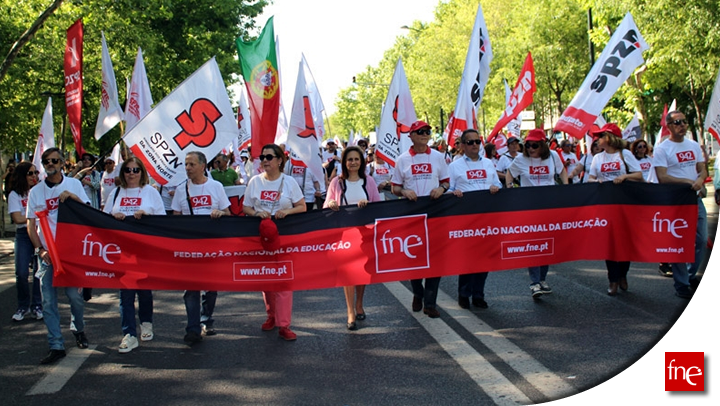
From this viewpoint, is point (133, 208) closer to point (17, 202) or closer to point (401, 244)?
point (17, 202)

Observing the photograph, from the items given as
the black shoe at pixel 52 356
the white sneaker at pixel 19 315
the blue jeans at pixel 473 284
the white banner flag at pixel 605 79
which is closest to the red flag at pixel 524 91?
the white banner flag at pixel 605 79

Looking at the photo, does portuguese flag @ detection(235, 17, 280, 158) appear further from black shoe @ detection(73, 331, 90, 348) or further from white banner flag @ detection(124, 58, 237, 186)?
black shoe @ detection(73, 331, 90, 348)

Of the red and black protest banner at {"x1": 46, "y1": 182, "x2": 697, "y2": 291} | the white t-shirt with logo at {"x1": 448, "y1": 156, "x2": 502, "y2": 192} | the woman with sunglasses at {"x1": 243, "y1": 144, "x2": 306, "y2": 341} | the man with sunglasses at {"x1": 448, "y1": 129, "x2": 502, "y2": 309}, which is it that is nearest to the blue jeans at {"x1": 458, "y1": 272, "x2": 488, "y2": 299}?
the man with sunglasses at {"x1": 448, "y1": 129, "x2": 502, "y2": 309}

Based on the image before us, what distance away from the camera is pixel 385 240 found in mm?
7055

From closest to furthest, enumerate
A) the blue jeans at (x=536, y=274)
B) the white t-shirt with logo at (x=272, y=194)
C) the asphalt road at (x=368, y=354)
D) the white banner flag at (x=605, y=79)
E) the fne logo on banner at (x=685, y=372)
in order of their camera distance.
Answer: the fne logo on banner at (x=685, y=372)
the asphalt road at (x=368, y=354)
the white t-shirt with logo at (x=272, y=194)
the blue jeans at (x=536, y=274)
the white banner flag at (x=605, y=79)

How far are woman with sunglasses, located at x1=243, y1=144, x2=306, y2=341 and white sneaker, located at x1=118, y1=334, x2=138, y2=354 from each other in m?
1.28

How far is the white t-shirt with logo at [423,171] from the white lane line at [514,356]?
1295 mm

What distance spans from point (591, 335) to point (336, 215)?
2.48 m

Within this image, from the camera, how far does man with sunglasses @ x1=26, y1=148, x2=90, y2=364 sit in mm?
6633

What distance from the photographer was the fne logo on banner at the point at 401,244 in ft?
23.1

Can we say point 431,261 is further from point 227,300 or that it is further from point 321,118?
point 321,118

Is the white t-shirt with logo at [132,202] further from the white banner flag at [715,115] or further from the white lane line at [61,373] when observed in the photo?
the white banner flag at [715,115]

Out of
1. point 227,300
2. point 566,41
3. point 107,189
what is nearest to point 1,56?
point 107,189

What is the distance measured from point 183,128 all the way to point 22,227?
92.6 inches
